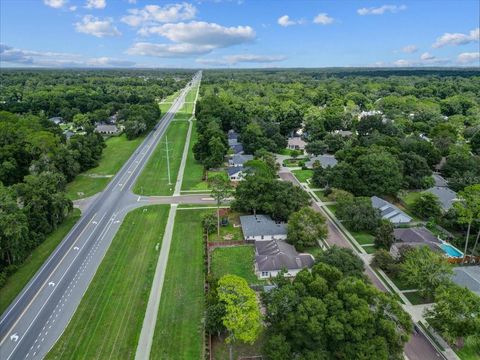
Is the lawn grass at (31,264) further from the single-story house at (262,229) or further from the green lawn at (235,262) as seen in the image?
the single-story house at (262,229)

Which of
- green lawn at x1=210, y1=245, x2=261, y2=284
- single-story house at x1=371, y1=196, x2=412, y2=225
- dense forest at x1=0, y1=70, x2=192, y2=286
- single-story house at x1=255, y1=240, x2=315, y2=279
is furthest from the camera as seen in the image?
single-story house at x1=371, y1=196, x2=412, y2=225

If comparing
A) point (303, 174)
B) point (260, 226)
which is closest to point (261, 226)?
point (260, 226)

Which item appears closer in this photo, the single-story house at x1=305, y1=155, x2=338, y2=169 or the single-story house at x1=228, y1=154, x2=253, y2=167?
the single-story house at x1=305, y1=155, x2=338, y2=169

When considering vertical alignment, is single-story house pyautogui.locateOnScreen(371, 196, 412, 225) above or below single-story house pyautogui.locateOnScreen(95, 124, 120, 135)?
below

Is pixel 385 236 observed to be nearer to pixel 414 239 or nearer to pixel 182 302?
pixel 414 239

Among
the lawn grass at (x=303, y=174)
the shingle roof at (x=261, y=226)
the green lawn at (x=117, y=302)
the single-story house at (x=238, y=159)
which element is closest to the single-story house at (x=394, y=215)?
the shingle roof at (x=261, y=226)

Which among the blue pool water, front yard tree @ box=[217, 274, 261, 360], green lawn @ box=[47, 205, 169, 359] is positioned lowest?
green lawn @ box=[47, 205, 169, 359]

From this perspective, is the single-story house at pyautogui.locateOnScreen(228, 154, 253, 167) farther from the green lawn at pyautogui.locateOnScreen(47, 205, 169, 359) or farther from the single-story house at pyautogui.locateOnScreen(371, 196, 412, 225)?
the single-story house at pyautogui.locateOnScreen(371, 196, 412, 225)

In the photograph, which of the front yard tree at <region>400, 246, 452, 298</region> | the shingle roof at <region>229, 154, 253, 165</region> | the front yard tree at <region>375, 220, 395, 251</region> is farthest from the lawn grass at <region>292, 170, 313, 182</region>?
the front yard tree at <region>400, 246, 452, 298</region>
